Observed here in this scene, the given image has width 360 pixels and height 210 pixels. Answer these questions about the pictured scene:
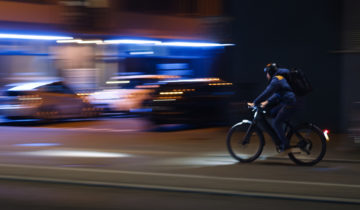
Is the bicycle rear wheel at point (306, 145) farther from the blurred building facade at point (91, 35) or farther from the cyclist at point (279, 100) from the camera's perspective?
the blurred building facade at point (91, 35)

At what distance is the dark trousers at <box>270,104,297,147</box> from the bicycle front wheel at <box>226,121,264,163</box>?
1.06 feet

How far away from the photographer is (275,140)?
9.48 m

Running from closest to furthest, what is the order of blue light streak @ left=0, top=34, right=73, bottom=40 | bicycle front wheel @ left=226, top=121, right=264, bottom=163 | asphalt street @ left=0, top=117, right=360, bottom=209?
asphalt street @ left=0, top=117, right=360, bottom=209 → bicycle front wheel @ left=226, top=121, right=264, bottom=163 → blue light streak @ left=0, top=34, right=73, bottom=40

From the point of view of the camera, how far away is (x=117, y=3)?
3309 centimetres

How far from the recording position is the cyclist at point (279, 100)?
9156 millimetres

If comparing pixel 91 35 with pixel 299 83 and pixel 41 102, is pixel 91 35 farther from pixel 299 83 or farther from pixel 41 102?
pixel 299 83

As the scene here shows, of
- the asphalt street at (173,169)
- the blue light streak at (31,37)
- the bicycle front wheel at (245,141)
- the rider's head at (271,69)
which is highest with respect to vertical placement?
the blue light streak at (31,37)

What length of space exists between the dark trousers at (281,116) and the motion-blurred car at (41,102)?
990 centimetres

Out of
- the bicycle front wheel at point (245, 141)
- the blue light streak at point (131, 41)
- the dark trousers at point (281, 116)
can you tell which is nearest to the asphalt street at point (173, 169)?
the bicycle front wheel at point (245, 141)

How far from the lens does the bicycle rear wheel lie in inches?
365

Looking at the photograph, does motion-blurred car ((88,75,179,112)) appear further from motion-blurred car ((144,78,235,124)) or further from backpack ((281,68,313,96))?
backpack ((281,68,313,96))

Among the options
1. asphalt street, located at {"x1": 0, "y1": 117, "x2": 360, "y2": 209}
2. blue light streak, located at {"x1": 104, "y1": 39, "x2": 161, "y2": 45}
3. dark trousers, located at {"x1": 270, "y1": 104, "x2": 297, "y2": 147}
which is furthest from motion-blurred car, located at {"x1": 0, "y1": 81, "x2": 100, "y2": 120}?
blue light streak, located at {"x1": 104, "y1": 39, "x2": 161, "y2": 45}

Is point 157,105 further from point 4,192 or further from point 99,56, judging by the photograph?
point 99,56

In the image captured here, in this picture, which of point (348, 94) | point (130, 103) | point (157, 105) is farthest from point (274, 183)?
point (130, 103)
